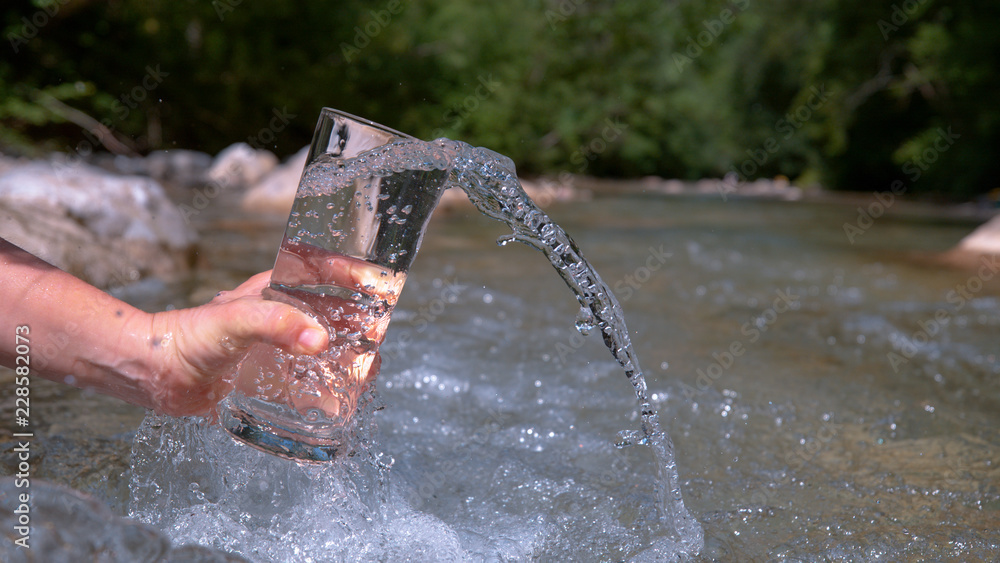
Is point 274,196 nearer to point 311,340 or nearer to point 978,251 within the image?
point 978,251

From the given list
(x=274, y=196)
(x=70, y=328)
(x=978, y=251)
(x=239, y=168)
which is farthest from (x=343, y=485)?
(x=239, y=168)

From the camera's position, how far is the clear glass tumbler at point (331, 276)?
1126 mm

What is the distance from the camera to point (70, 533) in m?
0.80

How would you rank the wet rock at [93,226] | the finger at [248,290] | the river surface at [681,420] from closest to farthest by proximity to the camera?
the finger at [248,290] → the river surface at [681,420] → the wet rock at [93,226]

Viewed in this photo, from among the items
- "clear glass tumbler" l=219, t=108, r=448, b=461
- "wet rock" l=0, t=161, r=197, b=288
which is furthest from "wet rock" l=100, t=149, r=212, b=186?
"clear glass tumbler" l=219, t=108, r=448, b=461

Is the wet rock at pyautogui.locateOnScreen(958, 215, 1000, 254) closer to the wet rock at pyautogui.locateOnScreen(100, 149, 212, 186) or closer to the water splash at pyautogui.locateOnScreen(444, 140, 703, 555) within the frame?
the water splash at pyautogui.locateOnScreen(444, 140, 703, 555)

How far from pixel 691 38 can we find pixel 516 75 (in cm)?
433

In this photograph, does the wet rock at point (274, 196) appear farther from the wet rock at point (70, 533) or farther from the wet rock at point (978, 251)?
the wet rock at point (70, 533)

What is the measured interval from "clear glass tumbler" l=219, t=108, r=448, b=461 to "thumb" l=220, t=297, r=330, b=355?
28 mm

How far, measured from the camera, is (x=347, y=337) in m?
1.15

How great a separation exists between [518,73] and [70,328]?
59.6ft

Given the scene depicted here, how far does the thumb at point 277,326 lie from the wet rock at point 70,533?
0.32 meters

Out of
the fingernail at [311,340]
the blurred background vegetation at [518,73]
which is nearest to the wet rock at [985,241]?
the fingernail at [311,340]

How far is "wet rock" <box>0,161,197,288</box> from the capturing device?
3.36 metres
